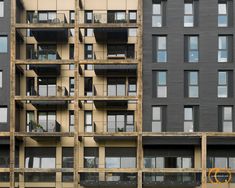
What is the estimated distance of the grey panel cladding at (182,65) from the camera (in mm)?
41312

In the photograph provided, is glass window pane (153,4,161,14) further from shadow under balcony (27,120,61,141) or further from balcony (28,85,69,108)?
shadow under balcony (27,120,61,141)

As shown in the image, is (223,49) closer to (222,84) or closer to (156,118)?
(222,84)

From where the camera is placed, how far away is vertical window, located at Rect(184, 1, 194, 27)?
42312 mm

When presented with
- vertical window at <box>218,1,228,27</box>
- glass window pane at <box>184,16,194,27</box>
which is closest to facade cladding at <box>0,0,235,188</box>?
vertical window at <box>218,1,228,27</box>

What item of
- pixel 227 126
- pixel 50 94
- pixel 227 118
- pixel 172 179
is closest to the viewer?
pixel 172 179

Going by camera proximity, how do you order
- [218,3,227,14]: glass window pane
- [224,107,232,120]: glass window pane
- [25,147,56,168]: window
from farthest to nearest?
1. [25,147,56,168]: window
2. [218,3,227,14]: glass window pane
3. [224,107,232,120]: glass window pane

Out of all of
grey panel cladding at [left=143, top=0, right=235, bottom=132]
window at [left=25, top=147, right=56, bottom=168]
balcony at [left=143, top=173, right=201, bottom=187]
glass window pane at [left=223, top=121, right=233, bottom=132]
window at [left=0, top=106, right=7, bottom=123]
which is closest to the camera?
balcony at [left=143, top=173, right=201, bottom=187]

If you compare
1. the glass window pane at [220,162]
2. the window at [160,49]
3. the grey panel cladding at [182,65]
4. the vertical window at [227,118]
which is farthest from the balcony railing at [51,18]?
the glass window pane at [220,162]

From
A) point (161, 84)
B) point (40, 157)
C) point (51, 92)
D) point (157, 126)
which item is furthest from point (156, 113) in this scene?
point (40, 157)

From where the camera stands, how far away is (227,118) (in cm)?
4147

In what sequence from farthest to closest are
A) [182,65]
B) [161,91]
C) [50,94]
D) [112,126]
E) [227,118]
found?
[50,94]
[112,126]
[161,91]
[182,65]
[227,118]

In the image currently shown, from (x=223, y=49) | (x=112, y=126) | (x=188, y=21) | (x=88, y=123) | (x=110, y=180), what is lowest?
(x=110, y=180)

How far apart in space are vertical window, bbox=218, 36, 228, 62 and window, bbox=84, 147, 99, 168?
1171 cm

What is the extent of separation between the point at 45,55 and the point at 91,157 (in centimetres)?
855
